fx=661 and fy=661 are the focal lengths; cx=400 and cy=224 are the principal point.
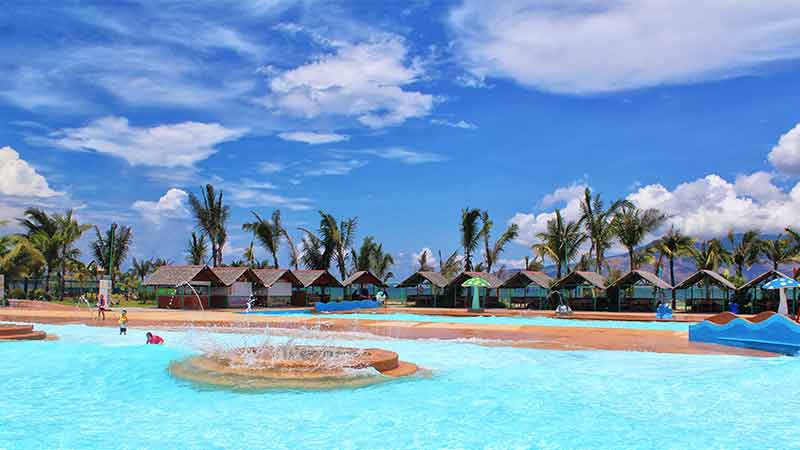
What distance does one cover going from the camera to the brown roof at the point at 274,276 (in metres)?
37.1

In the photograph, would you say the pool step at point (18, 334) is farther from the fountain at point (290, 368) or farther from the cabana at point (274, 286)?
the cabana at point (274, 286)

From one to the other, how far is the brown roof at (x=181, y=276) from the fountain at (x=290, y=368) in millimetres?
24022

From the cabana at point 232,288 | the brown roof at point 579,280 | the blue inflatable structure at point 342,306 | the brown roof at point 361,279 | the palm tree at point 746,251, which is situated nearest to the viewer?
the blue inflatable structure at point 342,306

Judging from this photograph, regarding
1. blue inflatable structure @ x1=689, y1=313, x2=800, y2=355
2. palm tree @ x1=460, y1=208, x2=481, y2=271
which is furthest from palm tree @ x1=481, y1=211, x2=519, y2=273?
blue inflatable structure @ x1=689, y1=313, x2=800, y2=355

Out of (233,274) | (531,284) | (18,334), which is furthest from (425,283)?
(18,334)

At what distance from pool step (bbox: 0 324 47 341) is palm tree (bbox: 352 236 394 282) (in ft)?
105

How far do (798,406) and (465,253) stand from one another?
3180cm

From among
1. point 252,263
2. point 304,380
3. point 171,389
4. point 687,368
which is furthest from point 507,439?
point 252,263

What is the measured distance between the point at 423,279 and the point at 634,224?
12329 millimetres

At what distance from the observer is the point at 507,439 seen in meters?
7.55

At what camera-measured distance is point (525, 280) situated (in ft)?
117

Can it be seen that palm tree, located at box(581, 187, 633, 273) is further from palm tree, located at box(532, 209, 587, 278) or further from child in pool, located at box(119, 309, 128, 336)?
Result: child in pool, located at box(119, 309, 128, 336)

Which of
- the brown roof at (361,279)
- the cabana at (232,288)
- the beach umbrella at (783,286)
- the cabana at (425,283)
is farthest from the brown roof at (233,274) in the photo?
the beach umbrella at (783,286)

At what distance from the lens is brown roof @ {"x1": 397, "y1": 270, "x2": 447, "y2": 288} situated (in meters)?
37.0
